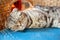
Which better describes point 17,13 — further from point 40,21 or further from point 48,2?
point 48,2

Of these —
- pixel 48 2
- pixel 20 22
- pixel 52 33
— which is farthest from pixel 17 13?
pixel 48 2

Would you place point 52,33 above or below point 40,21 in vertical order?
below

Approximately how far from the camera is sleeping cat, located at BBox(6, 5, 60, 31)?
1.38 m

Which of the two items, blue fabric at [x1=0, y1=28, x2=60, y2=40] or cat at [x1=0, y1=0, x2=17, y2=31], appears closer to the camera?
blue fabric at [x1=0, y1=28, x2=60, y2=40]

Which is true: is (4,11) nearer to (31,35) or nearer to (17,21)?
(17,21)

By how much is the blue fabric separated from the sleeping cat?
0.06 metres

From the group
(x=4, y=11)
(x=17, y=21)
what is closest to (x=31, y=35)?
(x=17, y=21)

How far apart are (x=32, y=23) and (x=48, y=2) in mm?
985

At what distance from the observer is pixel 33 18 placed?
150 cm

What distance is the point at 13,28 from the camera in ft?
4.51

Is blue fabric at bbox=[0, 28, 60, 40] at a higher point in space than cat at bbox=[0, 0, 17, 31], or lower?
lower

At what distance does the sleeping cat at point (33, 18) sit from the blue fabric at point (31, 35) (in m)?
0.06

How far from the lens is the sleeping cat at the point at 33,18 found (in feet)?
4.54

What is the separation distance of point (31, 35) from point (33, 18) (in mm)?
230
